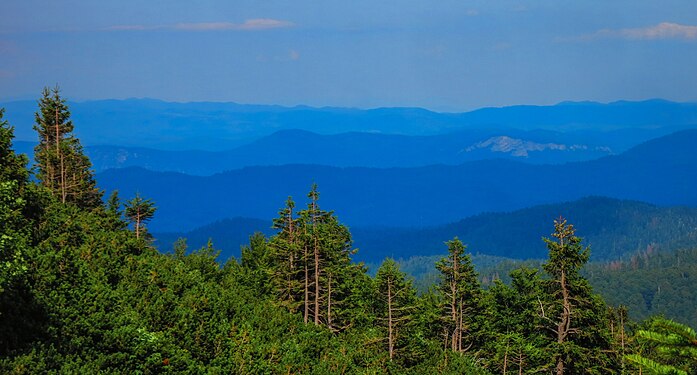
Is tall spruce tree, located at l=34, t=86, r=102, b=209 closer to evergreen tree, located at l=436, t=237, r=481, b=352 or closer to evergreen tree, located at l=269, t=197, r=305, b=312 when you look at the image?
evergreen tree, located at l=269, t=197, r=305, b=312

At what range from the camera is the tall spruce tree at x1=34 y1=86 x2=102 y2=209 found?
52.0m

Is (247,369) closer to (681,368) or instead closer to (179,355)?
(179,355)

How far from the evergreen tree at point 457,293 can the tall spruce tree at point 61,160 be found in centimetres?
2847

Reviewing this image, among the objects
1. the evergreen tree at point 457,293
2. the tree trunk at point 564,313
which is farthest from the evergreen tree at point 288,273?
the tree trunk at point 564,313

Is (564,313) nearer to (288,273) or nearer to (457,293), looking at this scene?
(457,293)

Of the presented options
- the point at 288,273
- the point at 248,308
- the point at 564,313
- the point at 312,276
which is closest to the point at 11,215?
the point at 248,308

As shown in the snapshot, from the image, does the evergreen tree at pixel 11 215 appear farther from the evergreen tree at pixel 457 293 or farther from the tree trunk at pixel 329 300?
the evergreen tree at pixel 457 293

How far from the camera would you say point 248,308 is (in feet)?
115

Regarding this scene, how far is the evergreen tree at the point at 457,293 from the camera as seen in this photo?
44.0 metres

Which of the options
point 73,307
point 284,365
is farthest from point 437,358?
point 73,307

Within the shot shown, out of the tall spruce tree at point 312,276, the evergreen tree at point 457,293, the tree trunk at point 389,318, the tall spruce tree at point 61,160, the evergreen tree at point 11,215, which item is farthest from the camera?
the tall spruce tree at point 61,160

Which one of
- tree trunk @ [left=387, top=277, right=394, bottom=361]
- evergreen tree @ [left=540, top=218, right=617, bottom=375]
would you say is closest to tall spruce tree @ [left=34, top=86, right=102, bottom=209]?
tree trunk @ [left=387, top=277, right=394, bottom=361]

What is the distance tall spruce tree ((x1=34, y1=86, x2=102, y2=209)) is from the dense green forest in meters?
0.14

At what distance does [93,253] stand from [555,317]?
2214cm
